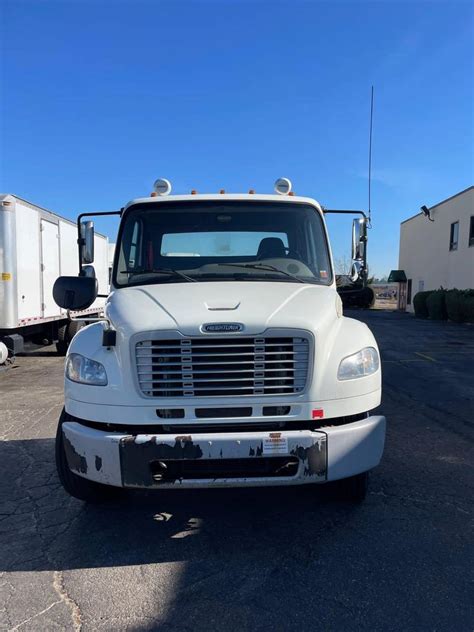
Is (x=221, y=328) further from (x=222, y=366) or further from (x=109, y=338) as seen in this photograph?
(x=109, y=338)

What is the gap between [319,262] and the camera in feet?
14.5

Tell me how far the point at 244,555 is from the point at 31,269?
8.82 m

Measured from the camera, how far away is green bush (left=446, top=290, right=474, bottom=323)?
2338 cm

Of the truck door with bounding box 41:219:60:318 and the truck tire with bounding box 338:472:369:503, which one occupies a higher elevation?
the truck door with bounding box 41:219:60:318

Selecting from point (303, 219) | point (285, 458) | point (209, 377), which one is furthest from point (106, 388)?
point (303, 219)

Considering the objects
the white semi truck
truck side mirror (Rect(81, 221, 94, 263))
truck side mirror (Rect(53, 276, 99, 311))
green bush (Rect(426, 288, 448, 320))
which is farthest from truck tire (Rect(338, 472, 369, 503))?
green bush (Rect(426, 288, 448, 320))

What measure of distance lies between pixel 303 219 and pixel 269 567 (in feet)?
9.36

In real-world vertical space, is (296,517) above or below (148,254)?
below

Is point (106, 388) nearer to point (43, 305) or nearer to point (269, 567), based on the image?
point (269, 567)

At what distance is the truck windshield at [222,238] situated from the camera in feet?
14.3

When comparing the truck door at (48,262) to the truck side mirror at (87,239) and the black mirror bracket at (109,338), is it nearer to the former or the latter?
the truck side mirror at (87,239)

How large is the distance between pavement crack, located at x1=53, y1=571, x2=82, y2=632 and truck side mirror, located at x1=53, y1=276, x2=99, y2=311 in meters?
1.99

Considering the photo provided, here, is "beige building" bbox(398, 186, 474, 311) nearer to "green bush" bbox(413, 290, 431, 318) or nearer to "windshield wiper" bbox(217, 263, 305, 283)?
"green bush" bbox(413, 290, 431, 318)

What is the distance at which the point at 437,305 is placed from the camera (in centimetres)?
2727
